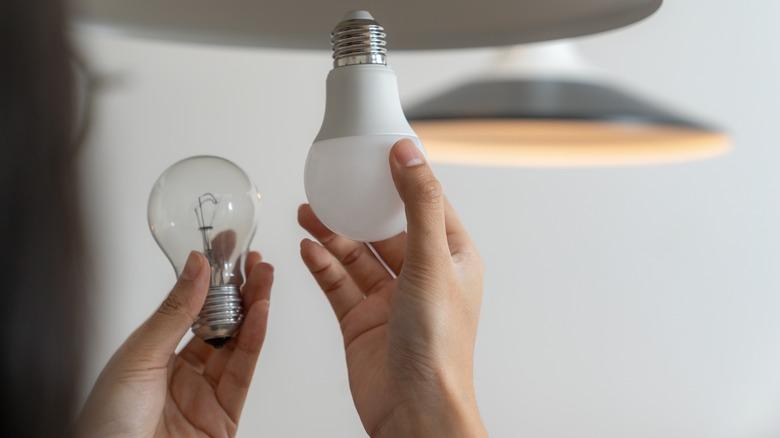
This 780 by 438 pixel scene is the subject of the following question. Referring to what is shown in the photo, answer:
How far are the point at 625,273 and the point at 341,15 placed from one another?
1335 mm

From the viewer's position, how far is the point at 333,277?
2.55 feet

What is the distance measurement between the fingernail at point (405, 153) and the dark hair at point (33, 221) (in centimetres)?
18

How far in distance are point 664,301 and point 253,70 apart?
0.89 m

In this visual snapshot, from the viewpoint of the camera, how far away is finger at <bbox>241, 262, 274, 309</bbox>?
2.20ft

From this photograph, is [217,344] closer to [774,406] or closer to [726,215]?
[726,215]

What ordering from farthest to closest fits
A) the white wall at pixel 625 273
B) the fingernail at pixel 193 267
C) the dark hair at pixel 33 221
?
1. the white wall at pixel 625 273
2. the fingernail at pixel 193 267
3. the dark hair at pixel 33 221

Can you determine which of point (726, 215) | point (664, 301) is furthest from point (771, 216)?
point (664, 301)

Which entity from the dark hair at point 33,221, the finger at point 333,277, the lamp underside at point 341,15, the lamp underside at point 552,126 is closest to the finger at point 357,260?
the finger at point 333,277

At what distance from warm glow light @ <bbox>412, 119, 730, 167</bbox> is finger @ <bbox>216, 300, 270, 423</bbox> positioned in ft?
0.66

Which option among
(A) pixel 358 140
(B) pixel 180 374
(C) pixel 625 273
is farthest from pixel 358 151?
(C) pixel 625 273

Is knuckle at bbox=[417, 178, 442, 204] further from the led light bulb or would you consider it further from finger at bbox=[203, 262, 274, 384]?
finger at bbox=[203, 262, 274, 384]

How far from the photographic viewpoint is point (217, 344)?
595mm

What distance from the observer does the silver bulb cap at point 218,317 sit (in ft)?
1.88

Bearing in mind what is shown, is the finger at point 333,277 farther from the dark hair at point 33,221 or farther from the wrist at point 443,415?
the dark hair at point 33,221
